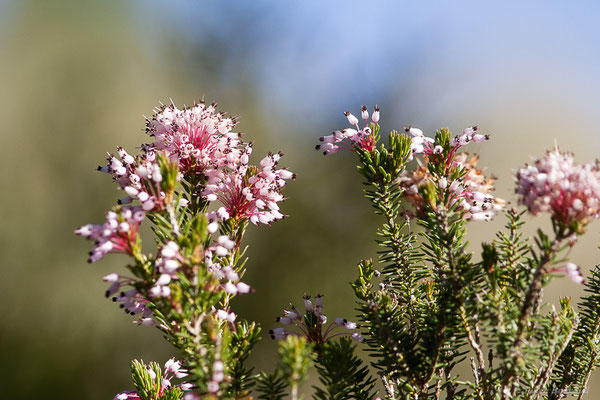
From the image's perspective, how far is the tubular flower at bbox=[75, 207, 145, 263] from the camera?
56 centimetres

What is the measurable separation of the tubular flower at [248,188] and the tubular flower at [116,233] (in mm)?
223

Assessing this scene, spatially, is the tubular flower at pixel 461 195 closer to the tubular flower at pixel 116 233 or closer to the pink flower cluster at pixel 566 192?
the pink flower cluster at pixel 566 192

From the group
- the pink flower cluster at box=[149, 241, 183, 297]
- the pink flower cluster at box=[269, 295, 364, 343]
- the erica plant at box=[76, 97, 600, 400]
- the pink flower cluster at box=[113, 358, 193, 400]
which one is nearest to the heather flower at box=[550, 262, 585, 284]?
the erica plant at box=[76, 97, 600, 400]

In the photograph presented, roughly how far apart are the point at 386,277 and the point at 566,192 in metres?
0.35

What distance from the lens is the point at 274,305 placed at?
10.8 feet

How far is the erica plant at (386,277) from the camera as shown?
1.79ft

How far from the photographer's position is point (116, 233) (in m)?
0.58

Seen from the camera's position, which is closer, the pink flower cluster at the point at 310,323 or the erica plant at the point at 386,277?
the erica plant at the point at 386,277

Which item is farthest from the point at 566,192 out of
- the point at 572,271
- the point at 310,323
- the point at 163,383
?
the point at 163,383

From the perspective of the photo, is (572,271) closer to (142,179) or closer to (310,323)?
(310,323)

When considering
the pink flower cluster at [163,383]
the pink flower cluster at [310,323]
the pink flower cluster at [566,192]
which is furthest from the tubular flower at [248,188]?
the pink flower cluster at [566,192]

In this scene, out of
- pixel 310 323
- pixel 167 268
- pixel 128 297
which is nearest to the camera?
pixel 167 268

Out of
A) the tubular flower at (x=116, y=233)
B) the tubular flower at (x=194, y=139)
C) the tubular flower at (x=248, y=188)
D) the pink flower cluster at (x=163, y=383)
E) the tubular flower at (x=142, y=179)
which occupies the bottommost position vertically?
the pink flower cluster at (x=163, y=383)

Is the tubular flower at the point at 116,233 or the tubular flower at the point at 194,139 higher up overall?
the tubular flower at the point at 194,139
